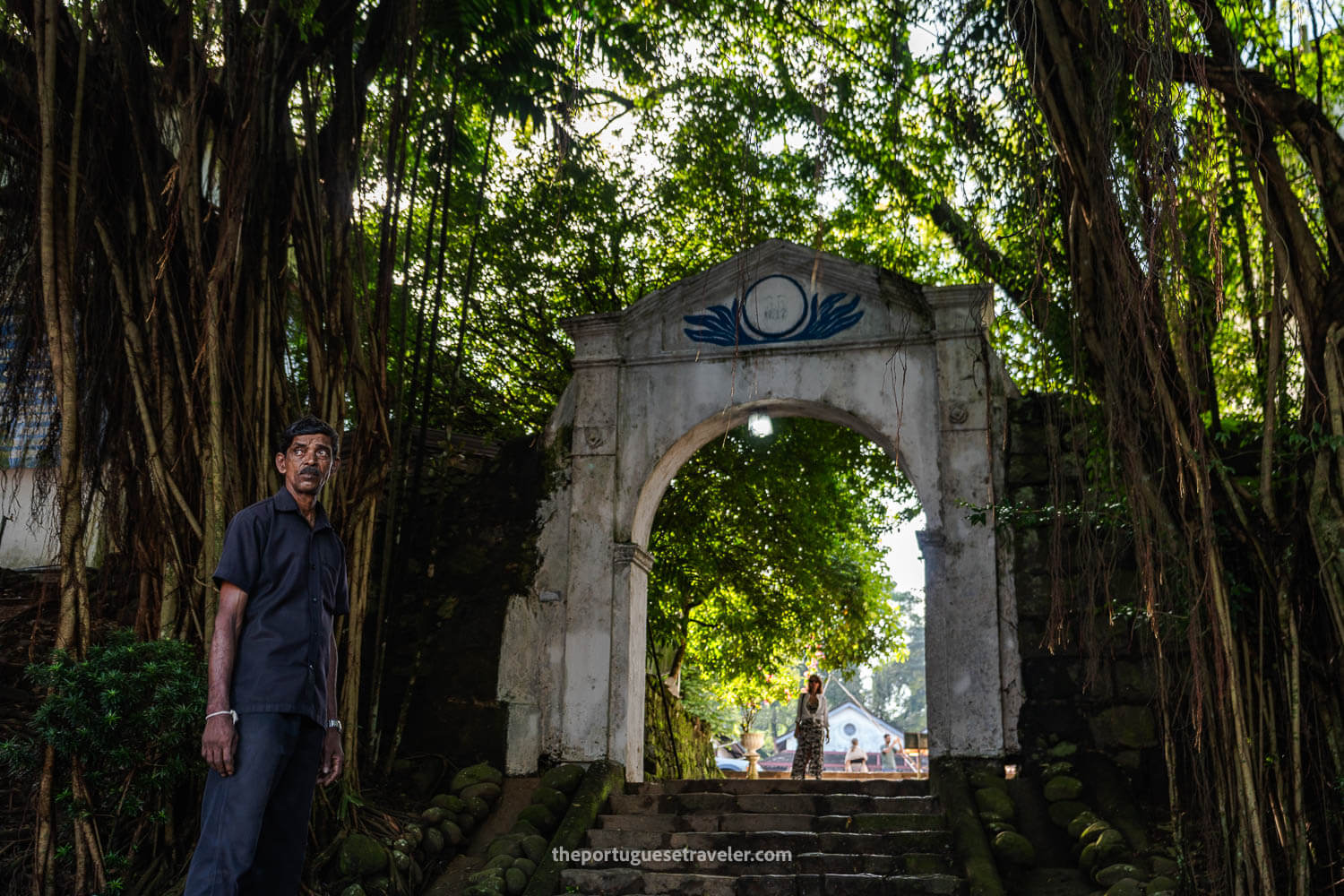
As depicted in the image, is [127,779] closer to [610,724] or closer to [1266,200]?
[610,724]

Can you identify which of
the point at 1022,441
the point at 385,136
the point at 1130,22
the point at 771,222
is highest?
the point at 771,222

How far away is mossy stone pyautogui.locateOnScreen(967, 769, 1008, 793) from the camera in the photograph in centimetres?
617

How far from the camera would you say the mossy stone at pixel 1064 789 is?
19.6 feet

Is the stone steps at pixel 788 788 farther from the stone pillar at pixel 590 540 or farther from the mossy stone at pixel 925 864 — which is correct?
the mossy stone at pixel 925 864

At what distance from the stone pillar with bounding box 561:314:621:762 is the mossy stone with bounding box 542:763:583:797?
0.17m

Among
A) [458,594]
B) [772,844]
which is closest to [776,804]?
[772,844]

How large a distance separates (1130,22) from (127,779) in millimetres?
4232

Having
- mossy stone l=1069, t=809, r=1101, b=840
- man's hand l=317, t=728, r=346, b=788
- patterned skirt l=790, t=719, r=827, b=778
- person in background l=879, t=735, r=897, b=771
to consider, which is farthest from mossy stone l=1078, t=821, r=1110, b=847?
person in background l=879, t=735, r=897, b=771

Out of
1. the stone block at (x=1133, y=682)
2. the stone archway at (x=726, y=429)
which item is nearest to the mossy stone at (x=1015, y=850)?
the stone archway at (x=726, y=429)

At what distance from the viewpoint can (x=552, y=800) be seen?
257 inches

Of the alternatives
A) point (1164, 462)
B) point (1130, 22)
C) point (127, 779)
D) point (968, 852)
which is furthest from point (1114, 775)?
point (127, 779)

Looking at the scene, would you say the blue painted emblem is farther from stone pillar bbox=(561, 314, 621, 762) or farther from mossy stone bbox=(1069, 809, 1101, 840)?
mossy stone bbox=(1069, 809, 1101, 840)

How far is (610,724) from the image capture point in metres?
7.03

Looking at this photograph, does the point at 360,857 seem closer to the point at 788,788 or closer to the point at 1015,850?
the point at 788,788
